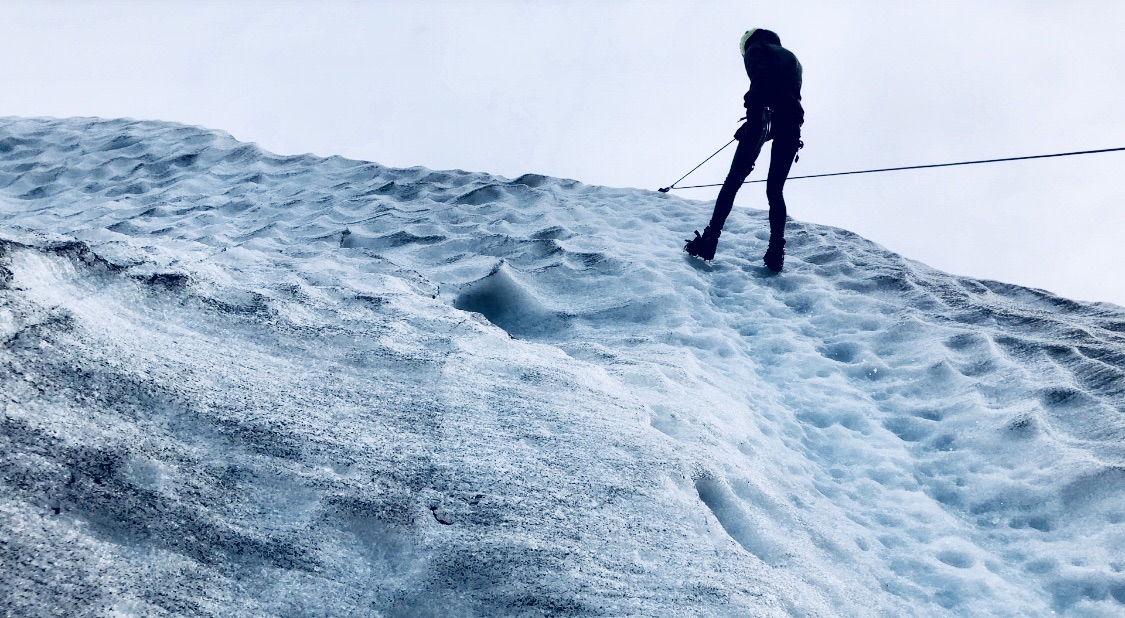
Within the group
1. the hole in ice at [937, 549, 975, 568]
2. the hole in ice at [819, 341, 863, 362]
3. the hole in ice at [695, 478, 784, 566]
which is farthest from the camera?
the hole in ice at [819, 341, 863, 362]

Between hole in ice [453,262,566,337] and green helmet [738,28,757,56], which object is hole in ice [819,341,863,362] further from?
green helmet [738,28,757,56]

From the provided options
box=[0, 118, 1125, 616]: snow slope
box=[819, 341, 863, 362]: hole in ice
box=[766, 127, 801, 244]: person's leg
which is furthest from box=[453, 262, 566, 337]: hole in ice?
box=[766, 127, 801, 244]: person's leg

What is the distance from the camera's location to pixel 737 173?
448 centimetres

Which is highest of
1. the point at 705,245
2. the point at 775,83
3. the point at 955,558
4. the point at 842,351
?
the point at 775,83

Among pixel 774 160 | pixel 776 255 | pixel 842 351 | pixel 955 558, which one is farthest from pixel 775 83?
pixel 955 558

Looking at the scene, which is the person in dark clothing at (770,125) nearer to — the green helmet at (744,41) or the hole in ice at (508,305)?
the green helmet at (744,41)

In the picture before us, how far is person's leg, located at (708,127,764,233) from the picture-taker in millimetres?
4434

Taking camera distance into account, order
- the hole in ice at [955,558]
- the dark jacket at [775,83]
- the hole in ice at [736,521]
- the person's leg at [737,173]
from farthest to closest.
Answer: the person's leg at [737,173], the dark jacket at [775,83], the hole in ice at [955,558], the hole in ice at [736,521]

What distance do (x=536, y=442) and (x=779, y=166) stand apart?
3062 mm

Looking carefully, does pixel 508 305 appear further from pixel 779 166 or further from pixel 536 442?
pixel 779 166

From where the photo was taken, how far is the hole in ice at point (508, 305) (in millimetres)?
3555

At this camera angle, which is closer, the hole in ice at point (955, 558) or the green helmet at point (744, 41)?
the hole in ice at point (955, 558)

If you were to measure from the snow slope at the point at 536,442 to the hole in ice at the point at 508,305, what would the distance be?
0.7 inches

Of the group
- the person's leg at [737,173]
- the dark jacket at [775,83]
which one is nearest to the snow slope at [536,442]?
the person's leg at [737,173]
